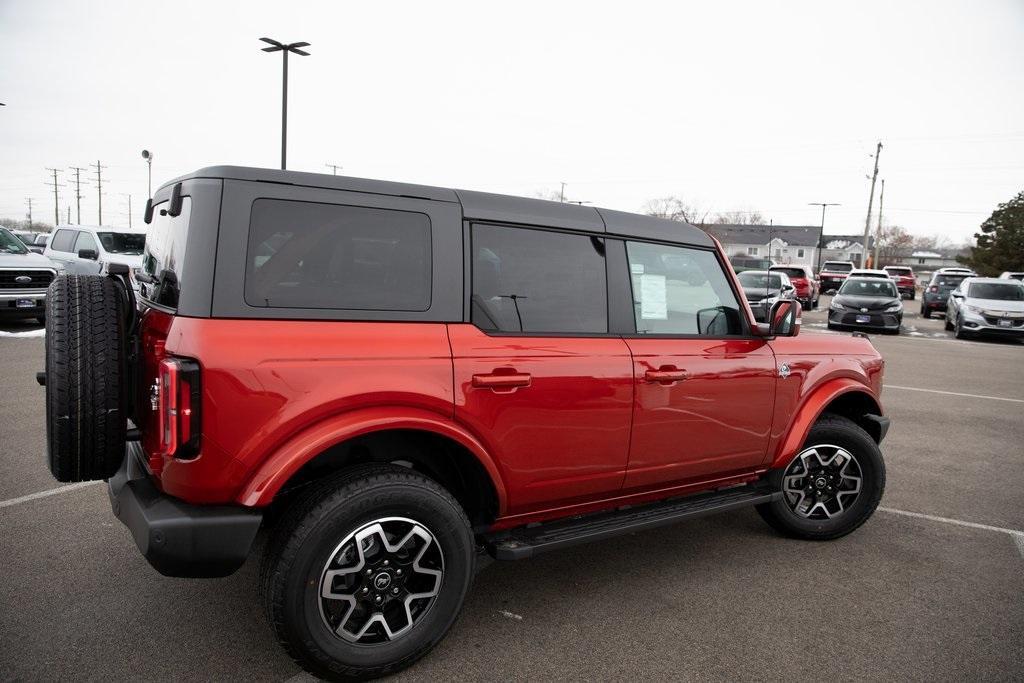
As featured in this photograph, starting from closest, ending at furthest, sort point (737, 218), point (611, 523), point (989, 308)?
point (611, 523)
point (989, 308)
point (737, 218)

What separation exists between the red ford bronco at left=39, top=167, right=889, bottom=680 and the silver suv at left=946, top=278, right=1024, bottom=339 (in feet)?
57.5

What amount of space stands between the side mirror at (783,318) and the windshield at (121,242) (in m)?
14.8

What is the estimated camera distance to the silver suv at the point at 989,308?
1741cm

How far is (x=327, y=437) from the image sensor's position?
2.53 m

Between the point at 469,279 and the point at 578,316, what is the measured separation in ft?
1.94

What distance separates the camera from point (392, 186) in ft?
9.36

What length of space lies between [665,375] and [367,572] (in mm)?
1650

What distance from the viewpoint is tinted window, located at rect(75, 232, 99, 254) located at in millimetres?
15141

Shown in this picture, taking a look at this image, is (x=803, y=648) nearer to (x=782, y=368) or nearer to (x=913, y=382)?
(x=782, y=368)

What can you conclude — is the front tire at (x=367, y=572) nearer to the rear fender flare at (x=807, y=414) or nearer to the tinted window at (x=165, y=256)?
the tinted window at (x=165, y=256)

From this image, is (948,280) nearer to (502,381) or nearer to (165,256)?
(502,381)

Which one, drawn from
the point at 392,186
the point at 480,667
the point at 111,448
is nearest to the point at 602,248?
the point at 392,186

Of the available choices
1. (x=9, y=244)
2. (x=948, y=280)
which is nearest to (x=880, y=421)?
(x=9, y=244)

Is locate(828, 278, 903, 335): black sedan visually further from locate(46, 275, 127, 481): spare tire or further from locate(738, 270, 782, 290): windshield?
locate(46, 275, 127, 481): spare tire
